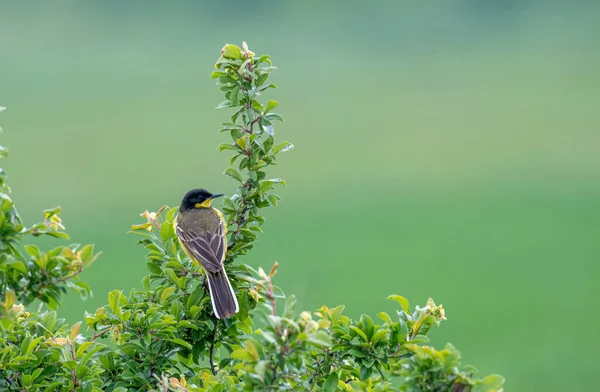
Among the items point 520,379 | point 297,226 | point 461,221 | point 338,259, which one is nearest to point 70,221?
point 297,226

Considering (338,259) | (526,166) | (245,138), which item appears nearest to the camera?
(245,138)

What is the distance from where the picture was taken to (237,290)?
279 cm

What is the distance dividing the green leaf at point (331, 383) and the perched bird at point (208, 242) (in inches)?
19.7

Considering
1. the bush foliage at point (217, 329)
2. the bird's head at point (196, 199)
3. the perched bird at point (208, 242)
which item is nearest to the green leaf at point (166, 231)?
the bush foliage at point (217, 329)

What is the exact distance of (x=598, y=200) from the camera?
52.0 feet

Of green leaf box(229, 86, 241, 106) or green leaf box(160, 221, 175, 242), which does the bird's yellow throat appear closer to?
green leaf box(160, 221, 175, 242)

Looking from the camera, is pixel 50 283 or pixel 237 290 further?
pixel 237 290

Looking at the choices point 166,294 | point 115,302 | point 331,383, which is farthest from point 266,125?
point 331,383

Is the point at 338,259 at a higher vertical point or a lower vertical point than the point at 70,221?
higher

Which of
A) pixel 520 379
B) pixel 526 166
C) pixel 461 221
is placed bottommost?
pixel 520 379

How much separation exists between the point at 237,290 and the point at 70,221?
521 inches

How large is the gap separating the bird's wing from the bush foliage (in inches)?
2.7

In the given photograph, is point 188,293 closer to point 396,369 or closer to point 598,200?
point 396,369

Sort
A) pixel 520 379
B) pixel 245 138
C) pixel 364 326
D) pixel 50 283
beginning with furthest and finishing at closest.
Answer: pixel 520 379 < pixel 245 138 < pixel 364 326 < pixel 50 283
